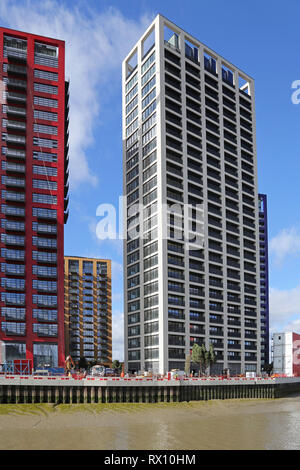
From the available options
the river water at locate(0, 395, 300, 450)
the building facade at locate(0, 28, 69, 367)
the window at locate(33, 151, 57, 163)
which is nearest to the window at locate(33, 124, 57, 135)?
the building facade at locate(0, 28, 69, 367)

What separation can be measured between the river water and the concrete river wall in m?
1.82

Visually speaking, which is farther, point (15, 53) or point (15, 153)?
point (15, 53)

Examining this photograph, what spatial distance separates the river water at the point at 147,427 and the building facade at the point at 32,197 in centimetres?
3998

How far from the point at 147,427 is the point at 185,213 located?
81.1 meters

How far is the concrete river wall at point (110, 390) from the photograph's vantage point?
222ft

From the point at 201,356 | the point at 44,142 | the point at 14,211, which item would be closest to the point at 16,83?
the point at 44,142

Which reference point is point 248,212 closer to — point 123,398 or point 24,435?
point 123,398

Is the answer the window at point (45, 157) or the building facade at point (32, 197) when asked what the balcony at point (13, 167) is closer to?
the building facade at point (32, 197)

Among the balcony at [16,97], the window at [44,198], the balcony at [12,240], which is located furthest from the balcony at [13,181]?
the balcony at [16,97]

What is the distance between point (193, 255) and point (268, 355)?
82.2 meters

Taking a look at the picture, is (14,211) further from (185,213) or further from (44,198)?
(185,213)

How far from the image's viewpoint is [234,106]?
15775 centimetres

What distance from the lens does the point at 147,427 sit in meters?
54.0
